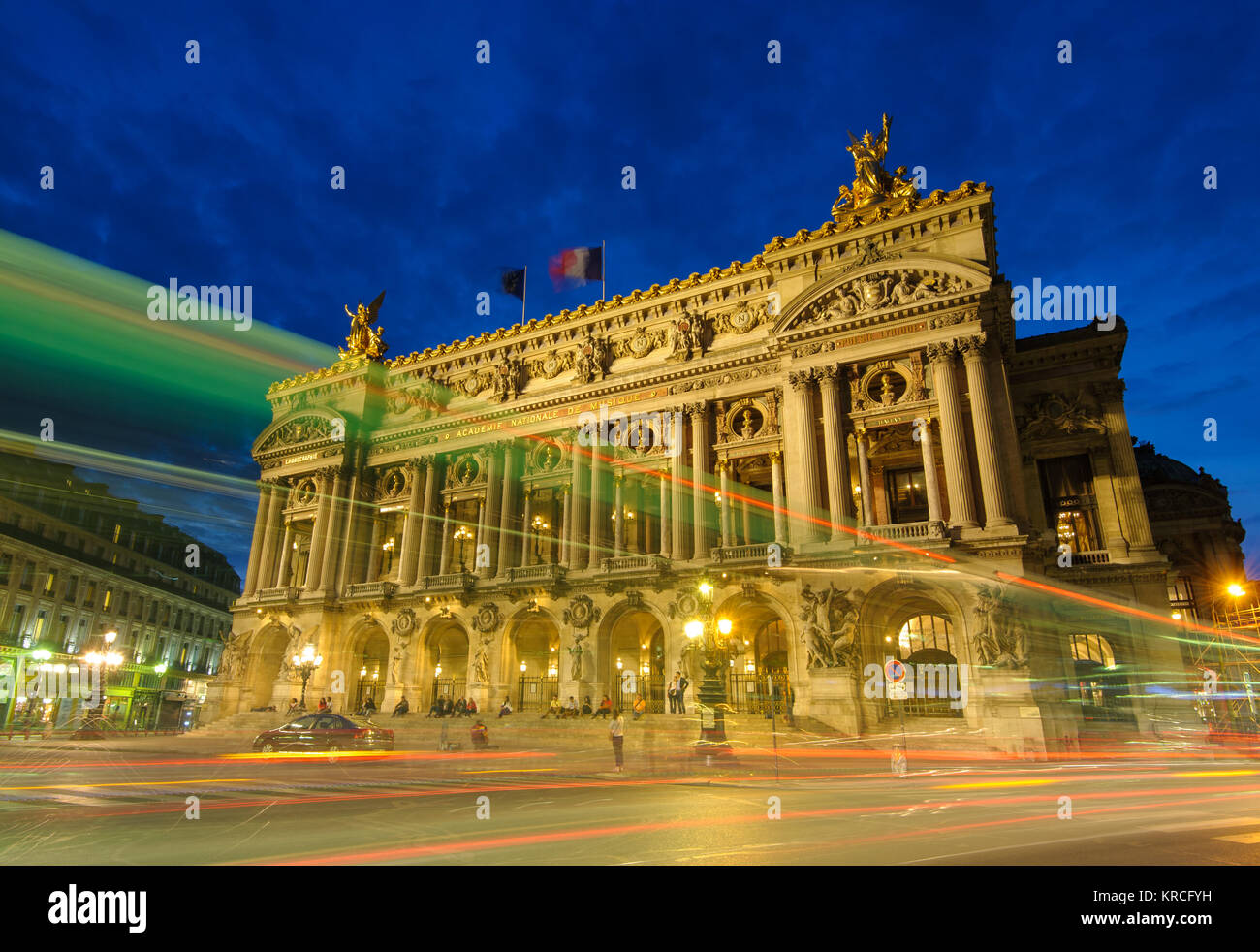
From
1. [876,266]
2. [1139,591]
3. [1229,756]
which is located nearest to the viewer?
[1229,756]

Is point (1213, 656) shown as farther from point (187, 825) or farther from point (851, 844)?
point (187, 825)

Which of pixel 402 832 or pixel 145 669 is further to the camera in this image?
pixel 145 669

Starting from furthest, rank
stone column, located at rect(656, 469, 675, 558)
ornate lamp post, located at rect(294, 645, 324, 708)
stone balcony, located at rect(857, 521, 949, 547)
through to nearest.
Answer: ornate lamp post, located at rect(294, 645, 324, 708), stone column, located at rect(656, 469, 675, 558), stone balcony, located at rect(857, 521, 949, 547)

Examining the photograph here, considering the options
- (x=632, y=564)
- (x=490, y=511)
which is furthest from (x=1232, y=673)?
(x=490, y=511)

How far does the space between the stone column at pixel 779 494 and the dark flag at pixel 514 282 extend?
59.3ft

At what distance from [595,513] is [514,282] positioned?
592 inches

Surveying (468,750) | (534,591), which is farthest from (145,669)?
(468,750)

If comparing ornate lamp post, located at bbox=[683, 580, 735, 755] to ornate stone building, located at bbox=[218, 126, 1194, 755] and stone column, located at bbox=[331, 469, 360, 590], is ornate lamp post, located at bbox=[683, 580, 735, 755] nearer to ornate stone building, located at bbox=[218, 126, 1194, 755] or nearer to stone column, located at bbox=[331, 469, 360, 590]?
ornate stone building, located at bbox=[218, 126, 1194, 755]

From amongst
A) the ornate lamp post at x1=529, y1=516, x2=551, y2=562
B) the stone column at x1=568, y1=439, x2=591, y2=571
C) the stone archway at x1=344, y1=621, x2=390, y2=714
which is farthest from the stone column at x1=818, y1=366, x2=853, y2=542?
the stone archway at x1=344, y1=621, x2=390, y2=714

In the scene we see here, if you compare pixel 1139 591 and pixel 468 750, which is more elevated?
pixel 1139 591

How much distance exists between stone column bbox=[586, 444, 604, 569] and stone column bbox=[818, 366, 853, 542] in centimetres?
1245

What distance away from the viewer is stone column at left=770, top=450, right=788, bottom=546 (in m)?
33.1

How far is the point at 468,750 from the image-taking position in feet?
87.6
